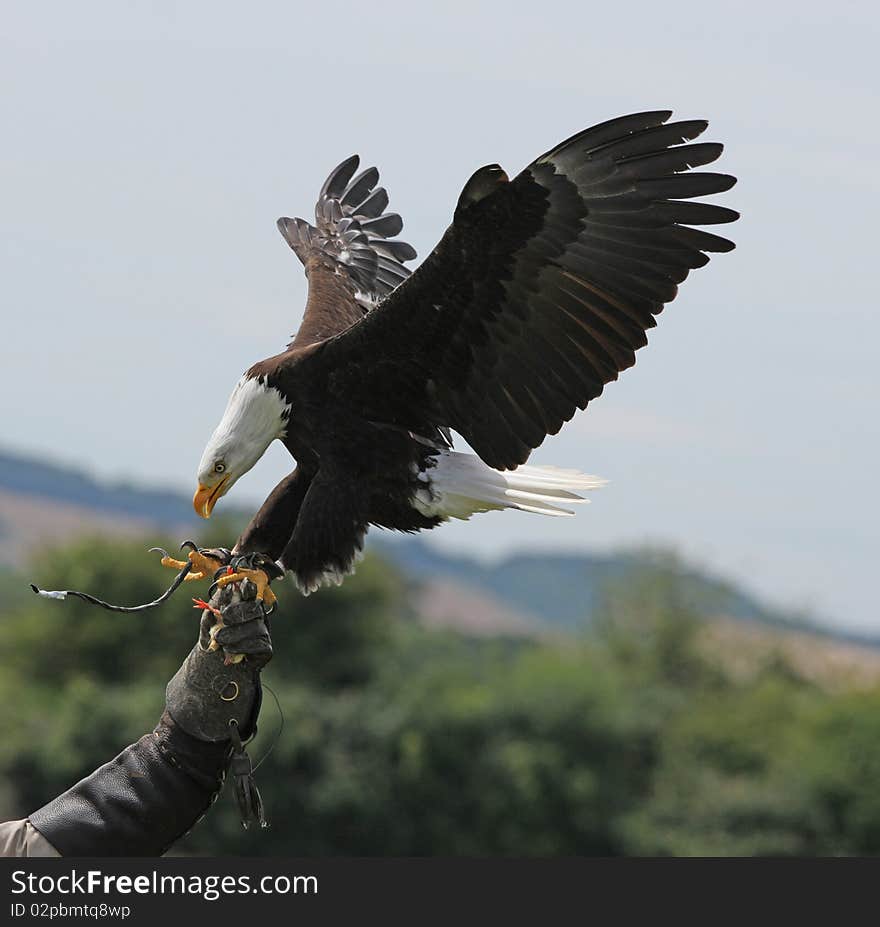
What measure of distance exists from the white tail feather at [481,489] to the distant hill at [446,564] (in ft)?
133

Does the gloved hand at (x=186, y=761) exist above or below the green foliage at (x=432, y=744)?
above

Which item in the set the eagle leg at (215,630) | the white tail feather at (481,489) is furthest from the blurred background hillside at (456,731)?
the eagle leg at (215,630)

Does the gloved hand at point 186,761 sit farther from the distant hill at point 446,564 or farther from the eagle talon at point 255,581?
the distant hill at point 446,564

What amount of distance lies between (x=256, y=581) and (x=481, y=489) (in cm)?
76

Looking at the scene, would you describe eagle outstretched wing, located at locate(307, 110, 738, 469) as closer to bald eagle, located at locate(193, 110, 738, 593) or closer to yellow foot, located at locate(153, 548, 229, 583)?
bald eagle, located at locate(193, 110, 738, 593)

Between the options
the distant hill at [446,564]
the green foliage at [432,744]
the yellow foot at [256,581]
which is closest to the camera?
the yellow foot at [256,581]

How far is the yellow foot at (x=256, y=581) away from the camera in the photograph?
4.42m

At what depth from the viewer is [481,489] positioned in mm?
4863

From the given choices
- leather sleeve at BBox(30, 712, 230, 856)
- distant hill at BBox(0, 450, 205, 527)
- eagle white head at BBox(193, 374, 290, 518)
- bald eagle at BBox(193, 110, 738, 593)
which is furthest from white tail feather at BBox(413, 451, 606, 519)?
distant hill at BBox(0, 450, 205, 527)

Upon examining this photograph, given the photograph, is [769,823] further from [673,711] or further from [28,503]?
[28,503]

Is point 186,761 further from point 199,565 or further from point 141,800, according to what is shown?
point 199,565

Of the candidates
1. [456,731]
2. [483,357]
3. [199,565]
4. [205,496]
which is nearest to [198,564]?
[199,565]

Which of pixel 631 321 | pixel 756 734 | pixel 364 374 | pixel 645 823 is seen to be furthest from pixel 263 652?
pixel 756 734

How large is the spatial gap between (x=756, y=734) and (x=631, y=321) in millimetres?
42903
